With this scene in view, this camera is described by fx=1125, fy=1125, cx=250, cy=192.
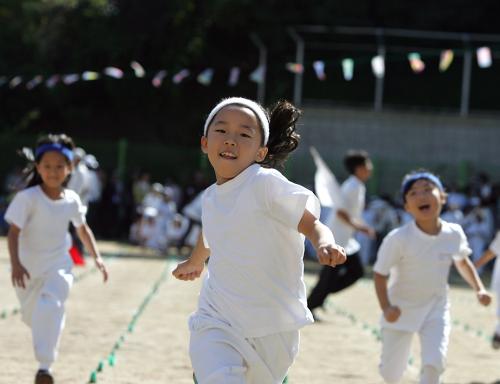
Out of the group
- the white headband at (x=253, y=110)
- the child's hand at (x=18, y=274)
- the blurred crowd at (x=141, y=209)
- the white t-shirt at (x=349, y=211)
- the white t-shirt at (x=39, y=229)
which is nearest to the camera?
the white headband at (x=253, y=110)

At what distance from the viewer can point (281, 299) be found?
16.8ft

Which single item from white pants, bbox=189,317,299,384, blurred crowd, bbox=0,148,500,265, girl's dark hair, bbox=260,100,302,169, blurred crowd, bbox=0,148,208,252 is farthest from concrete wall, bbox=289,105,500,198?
white pants, bbox=189,317,299,384

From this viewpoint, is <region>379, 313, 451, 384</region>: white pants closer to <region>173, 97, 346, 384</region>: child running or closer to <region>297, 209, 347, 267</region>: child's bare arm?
<region>173, 97, 346, 384</region>: child running

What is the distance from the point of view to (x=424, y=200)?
727 cm

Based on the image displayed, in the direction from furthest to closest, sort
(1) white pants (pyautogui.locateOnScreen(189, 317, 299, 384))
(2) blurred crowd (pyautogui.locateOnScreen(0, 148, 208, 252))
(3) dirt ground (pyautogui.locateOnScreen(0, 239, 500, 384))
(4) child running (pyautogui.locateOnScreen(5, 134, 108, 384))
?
1. (2) blurred crowd (pyautogui.locateOnScreen(0, 148, 208, 252))
2. (3) dirt ground (pyautogui.locateOnScreen(0, 239, 500, 384))
3. (4) child running (pyautogui.locateOnScreen(5, 134, 108, 384))
4. (1) white pants (pyautogui.locateOnScreen(189, 317, 299, 384))

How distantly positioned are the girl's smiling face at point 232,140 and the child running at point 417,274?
7.40 ft

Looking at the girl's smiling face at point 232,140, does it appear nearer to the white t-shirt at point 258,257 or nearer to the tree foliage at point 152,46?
the white t-shirt at point 258,257

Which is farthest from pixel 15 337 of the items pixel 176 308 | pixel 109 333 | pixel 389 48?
pixel 389 48

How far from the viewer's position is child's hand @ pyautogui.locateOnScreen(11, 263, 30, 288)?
7188 mm

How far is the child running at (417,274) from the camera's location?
721 cm

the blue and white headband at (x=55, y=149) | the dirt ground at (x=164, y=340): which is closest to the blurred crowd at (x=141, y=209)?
the dirt ground at (x=164, y=340)

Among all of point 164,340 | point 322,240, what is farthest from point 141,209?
point 322,240

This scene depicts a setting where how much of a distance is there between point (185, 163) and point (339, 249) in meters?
25.1

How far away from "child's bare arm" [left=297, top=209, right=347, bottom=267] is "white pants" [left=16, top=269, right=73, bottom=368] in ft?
9.26
